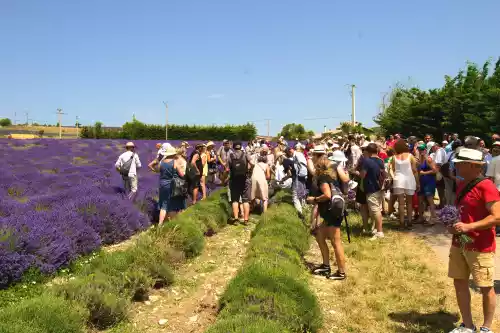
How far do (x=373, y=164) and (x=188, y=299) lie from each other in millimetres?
4113

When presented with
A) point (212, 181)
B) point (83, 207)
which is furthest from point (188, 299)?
point (212, 181)

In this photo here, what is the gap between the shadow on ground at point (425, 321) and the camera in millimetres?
4043

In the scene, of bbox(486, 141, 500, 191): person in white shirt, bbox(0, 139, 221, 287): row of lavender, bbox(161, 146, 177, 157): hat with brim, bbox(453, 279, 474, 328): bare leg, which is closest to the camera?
bbox(453, 279, 474, 328): bare leg

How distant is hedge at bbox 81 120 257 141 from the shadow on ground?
51.8 meters

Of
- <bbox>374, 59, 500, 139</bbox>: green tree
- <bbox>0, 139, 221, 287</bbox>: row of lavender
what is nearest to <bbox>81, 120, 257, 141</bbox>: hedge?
<bbox>374, 59, 500, 139</bbox>: green tree

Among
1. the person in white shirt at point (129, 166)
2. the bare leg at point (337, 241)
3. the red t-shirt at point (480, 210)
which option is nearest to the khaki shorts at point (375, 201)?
the bare leg at point (337, 241)

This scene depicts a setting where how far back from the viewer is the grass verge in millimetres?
4211

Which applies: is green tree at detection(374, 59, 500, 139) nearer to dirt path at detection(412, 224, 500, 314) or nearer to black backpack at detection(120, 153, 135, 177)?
dirt path at detection(412, 224, 500, 314)

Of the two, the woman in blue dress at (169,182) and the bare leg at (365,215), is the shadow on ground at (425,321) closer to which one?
the bare leg at (365,215)

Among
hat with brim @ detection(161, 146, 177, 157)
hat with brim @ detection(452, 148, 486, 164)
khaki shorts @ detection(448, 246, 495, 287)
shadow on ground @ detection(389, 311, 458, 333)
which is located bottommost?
shadow on ground @ detection(389, 311, 458, 333)

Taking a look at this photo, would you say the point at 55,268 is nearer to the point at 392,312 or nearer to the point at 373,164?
the point at 392,312

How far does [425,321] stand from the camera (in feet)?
13.8

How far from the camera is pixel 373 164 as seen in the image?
24.1ft

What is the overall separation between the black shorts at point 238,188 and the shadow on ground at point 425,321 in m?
4.52
